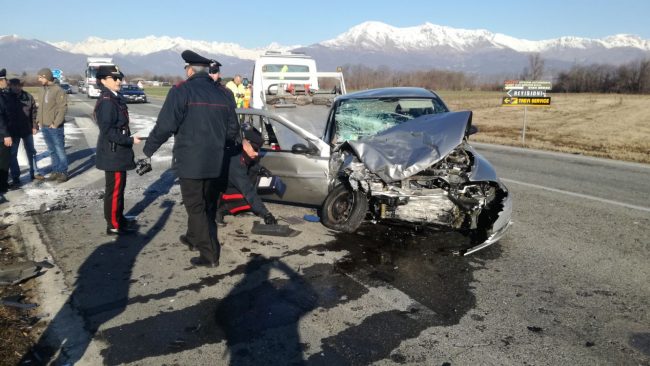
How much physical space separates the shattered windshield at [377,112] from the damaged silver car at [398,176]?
0.30ft

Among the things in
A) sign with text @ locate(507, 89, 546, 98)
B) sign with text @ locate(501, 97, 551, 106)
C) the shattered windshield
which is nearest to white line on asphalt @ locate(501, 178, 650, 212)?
the shattered windshield

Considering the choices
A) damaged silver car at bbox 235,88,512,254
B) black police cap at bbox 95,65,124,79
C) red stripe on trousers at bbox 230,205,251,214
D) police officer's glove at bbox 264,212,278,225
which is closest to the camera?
damaged silver car at bbox 235,88,512,254

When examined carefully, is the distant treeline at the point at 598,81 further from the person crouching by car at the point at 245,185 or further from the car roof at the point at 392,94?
the person crouching by car at the point at 245,185

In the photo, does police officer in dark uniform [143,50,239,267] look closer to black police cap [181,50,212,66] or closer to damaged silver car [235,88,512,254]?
black police cap [181,50,212,66]

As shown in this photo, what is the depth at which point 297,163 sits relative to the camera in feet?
18.7

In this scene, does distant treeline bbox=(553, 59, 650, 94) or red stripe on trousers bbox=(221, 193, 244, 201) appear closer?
red stripe on trousers bbox=(221, 193, 244, 201)

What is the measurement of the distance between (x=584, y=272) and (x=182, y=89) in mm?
4047

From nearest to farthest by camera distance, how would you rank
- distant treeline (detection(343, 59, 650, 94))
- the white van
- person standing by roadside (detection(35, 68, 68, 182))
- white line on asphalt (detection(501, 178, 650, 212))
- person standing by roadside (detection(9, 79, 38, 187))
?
white line on asphalt (detection(501, 178, 650, 212)) → person standing by roadside (detection(9, 79, 38, 187)) → person standing by roadside (detection(35, 68, 68, 182)) → the white van → distant treeline (detection(343, 59, 650, 94))

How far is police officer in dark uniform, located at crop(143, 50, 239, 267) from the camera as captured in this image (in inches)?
163

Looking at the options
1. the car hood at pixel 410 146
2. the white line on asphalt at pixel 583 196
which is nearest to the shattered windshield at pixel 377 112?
the car hood at pixel 410 146

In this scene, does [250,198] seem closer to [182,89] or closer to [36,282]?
[182,89]

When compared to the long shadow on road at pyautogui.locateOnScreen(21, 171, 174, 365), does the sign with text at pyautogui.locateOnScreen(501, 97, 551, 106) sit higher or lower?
higher

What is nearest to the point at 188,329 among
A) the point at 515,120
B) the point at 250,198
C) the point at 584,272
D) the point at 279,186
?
the point at 250,198

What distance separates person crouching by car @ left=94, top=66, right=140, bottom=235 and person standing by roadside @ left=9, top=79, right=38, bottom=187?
361 centimetres
